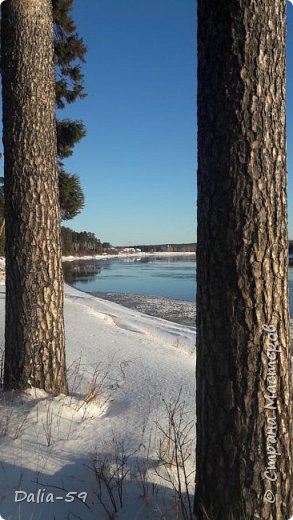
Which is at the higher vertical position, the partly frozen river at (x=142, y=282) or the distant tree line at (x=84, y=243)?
the distant tree line at (x=84, y=243)

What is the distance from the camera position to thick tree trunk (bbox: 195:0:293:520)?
1895mm

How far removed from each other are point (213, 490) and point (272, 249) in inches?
49.7

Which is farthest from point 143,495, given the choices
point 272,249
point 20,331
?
point 20,331

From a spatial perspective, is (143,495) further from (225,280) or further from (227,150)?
(227,150)

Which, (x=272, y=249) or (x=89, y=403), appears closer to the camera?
A: (x=272, y=249)

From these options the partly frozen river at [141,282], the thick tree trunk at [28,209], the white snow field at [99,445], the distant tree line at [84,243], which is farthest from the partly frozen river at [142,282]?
the distant tree line at [84,243]

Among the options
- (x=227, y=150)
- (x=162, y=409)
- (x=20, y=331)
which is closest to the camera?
(x=227, y=150)

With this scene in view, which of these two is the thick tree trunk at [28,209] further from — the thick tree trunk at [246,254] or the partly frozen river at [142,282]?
the partly frozen river at [142,282]

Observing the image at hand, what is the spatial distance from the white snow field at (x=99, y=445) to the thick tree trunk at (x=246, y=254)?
0.49 meters

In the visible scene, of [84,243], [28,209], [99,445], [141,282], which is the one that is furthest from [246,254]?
[84,243]

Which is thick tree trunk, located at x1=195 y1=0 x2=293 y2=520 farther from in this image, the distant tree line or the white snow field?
the distant tree line

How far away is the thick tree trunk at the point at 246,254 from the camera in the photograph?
1.89m

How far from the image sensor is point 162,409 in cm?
326

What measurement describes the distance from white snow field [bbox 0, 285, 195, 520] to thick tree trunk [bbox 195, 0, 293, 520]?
0.49 m
